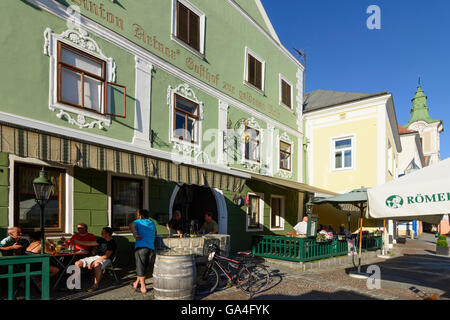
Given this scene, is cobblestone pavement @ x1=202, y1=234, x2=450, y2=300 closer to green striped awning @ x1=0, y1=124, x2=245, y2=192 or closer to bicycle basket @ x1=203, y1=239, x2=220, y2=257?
bicycle basket @ x1=203, y1=239, x2=220, y2=257

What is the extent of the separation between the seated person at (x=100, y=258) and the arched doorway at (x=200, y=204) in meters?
3.43

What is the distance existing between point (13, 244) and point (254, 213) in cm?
846

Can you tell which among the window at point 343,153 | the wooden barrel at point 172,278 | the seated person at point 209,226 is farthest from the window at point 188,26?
the window at point 343,153

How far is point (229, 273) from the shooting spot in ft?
21.3

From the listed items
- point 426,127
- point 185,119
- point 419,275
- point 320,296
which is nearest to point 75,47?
point 185,119

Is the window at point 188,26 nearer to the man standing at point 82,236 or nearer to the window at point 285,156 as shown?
the man standing at point 82,236

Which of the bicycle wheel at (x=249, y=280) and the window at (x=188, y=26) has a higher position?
the window at (x=188, y=26)

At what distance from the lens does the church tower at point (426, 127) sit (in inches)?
2088

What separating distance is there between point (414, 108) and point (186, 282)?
6361 centimetres

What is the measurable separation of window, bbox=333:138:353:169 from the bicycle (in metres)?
12.8

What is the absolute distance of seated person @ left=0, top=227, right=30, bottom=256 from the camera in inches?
217

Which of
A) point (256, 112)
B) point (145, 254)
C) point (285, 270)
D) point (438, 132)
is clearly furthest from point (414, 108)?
point (145, 254)

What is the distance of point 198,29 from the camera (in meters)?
10.5

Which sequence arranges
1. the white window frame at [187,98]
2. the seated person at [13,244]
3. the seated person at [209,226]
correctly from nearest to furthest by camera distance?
the seated person at [13,244], the white window frame at [187,98], the seated person at [209,226]
